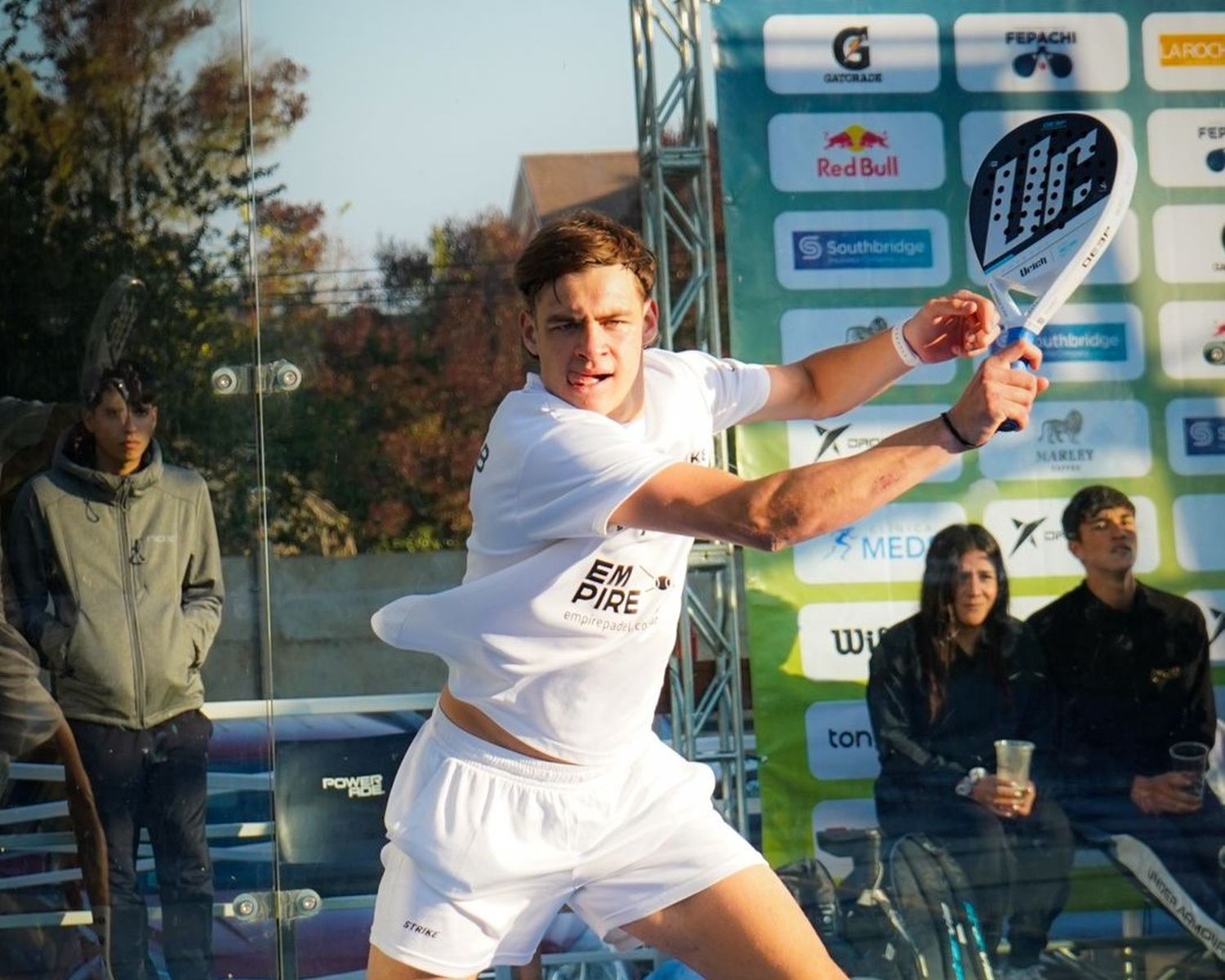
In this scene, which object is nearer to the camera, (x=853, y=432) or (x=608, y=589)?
(x=608, y=589)

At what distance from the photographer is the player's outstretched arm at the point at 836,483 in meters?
2.49

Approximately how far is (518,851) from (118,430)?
207 centimetres

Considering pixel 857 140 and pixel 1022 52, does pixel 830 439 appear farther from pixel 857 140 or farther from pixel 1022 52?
pixel 1022 52

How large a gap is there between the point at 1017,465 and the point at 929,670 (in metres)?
0.60

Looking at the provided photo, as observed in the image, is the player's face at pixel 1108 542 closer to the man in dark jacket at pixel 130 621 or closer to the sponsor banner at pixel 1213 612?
the sponsor banner at pixel 1213 612

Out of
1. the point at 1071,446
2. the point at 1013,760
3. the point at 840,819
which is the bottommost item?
the point at 840,819

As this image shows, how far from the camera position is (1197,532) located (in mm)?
4598

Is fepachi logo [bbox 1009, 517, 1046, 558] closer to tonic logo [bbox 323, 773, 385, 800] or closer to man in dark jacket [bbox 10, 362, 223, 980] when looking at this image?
tonic logo [bbox 323, 773, 385, 800]

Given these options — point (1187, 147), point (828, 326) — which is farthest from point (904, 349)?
point (1187, 147)

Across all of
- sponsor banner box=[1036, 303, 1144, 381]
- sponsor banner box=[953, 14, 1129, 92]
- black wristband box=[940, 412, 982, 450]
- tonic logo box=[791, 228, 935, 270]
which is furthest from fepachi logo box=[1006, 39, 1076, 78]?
black wristband box=[940, 412, 982, 450]

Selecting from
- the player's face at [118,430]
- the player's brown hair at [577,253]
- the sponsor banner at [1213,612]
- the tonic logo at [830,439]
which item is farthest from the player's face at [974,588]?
the player's face at [118,430]

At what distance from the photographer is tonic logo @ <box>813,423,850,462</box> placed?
→ 4.53 meters

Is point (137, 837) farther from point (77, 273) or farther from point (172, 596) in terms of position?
point (77, 273)

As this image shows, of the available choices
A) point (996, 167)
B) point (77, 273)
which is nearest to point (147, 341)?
point (77, 273)
